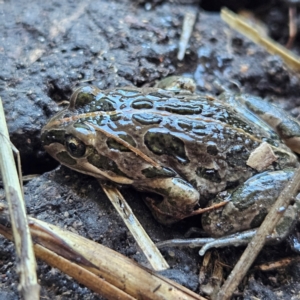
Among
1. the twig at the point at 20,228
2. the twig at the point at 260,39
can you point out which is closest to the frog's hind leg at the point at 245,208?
the twig at the point at 20,228

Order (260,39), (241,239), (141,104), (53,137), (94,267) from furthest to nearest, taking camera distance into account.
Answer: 1. (260,39)
2. (141,104)
3. (53,137)
4. (241,239)
5. (94,267)

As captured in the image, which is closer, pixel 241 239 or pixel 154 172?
pixel 241 239

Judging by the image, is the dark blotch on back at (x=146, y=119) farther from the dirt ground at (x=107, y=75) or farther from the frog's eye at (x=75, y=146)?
the dirt ground at (x=107, y=75)

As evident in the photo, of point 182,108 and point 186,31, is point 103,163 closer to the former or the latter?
point 182,108

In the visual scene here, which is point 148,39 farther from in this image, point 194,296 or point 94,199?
point 194,296

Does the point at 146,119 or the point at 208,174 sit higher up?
the point at 146,119

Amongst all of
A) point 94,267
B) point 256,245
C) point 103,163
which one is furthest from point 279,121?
point 94,267

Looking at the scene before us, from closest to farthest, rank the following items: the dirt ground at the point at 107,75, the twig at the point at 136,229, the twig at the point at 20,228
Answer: the twig at the point at 20,228
the twig at the point at 136,229
the dirt ground at the point at 107,75
